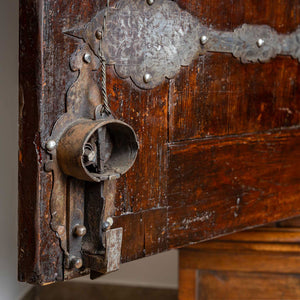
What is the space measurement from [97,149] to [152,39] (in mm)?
183

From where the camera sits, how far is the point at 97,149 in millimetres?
621

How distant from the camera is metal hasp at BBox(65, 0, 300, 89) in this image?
25.3 inches

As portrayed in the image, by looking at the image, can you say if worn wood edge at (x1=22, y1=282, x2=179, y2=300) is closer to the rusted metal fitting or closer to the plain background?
the plain background

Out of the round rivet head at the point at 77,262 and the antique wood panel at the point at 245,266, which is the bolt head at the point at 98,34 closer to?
the round rivet head at the point at 77,262

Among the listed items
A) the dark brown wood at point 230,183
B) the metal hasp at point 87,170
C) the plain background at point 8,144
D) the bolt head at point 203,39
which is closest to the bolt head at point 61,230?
the metal hasp at point 87,170

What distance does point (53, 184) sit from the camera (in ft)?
1.98

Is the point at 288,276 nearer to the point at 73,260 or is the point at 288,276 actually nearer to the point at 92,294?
the point at 73,260

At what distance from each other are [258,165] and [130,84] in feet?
1.11

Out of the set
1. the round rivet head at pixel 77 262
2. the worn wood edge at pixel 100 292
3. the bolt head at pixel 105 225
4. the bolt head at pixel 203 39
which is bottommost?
the worn wood edge at pixel 100 292

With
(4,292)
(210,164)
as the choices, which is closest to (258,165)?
(210,164)

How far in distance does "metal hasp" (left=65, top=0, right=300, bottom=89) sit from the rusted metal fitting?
83 mm

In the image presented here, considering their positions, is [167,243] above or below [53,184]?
below

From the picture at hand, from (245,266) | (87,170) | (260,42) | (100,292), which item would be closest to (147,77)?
(87,170)

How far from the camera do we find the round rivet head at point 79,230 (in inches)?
24.6
